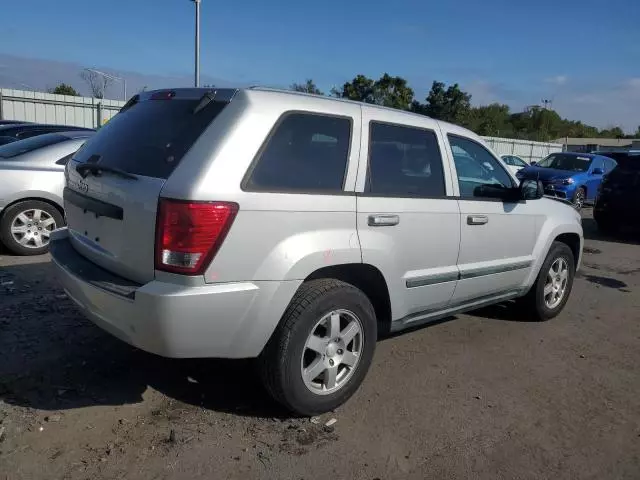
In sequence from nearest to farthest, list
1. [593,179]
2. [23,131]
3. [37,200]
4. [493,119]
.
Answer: [37,200]
[23,131]
[593,179]
[493,119]

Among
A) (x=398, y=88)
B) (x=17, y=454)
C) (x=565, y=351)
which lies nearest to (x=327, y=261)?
(x=17, y=454)

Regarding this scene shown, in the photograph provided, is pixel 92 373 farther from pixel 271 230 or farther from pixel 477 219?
pixel 477 219

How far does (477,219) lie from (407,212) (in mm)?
835

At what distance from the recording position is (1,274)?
18.8 ft

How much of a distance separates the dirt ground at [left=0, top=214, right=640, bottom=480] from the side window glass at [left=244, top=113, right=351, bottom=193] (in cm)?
140

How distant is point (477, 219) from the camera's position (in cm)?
417

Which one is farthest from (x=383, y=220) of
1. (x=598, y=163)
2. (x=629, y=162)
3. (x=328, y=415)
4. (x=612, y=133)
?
(x=612, y=133)

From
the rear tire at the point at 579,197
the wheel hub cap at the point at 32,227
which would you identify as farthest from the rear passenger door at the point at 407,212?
the rear tire at the point at 579,197

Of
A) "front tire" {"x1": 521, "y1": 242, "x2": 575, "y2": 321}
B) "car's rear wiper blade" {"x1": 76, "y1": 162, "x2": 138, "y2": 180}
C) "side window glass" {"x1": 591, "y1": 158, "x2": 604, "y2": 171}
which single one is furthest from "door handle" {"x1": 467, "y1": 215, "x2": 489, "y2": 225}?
"side window glass" {"x1": 591, "y1": 158, "x2": 604, "y2": 171}

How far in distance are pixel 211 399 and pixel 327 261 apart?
1208mm

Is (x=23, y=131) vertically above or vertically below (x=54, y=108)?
below

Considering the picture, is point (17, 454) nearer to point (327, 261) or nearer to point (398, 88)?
point (327, 261)

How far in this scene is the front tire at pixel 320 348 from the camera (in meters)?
3.05

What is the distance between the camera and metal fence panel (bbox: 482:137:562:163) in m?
30.1
